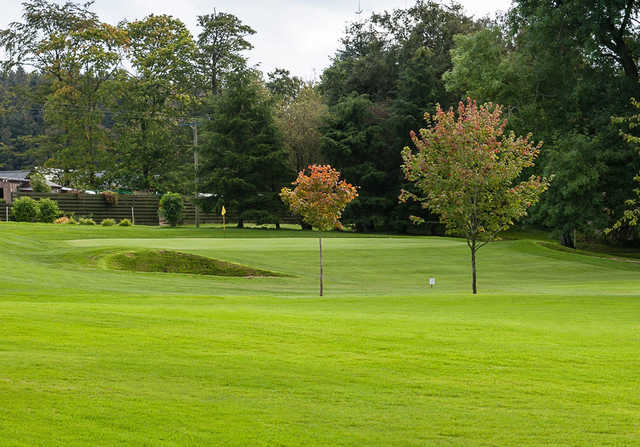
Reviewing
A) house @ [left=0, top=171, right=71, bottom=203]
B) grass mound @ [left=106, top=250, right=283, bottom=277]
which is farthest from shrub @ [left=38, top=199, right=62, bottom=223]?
grass mound @ [left=106, top=250, right=283, bottom=277]

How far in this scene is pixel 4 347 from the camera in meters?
8.05

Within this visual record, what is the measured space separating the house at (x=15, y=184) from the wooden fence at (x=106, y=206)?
6.13 metres

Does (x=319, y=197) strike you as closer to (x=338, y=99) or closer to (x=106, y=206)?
(x=106, y=206)

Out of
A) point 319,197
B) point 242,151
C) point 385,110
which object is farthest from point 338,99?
point 319,197

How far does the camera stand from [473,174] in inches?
795

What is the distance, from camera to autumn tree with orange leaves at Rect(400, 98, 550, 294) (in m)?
20.2

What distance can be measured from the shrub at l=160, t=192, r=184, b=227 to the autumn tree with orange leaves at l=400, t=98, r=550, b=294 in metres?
38.5

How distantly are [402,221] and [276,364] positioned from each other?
2136 inches

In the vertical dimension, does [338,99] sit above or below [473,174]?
above

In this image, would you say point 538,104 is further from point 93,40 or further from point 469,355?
point 93,40

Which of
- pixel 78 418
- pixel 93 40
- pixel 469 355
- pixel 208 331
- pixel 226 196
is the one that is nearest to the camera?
pixel 78 418

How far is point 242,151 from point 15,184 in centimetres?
2234

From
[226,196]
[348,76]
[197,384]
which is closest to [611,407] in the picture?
[197,384]

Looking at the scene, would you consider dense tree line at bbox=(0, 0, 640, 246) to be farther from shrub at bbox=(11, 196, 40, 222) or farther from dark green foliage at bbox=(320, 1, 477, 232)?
shrub at bbox=(11, 196, 40, 222)
